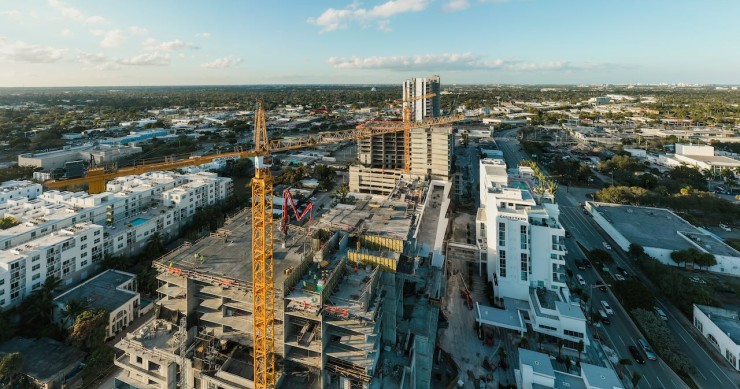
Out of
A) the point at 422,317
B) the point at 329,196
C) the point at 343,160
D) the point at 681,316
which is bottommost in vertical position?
the point at 681,316

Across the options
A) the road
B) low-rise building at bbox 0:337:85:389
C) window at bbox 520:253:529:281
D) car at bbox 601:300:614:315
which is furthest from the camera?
window at bbox 520:253:529:281

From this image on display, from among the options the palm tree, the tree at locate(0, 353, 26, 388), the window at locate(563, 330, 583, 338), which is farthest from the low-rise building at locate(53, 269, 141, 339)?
the window at locate(563, 330, 583, 338)

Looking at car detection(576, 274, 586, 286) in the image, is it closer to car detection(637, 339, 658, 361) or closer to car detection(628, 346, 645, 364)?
car detection(637, 339, 658, 361)

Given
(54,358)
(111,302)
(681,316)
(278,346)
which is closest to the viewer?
(278,346)

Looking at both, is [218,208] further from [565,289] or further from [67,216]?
[565,289]

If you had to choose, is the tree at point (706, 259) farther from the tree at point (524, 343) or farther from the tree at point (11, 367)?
the tree at point (11, 367)

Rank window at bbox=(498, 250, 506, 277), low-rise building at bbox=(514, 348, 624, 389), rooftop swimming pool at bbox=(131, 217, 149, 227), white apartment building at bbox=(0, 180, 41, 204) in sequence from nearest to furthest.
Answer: low-rise building at bbox=(514, 348, 624, 389) → window at bbox=(498, 250, 506, 277) → rooftop swimming pool at bbox=(131, 217, 149, 227) → white apartment building at bbox=(0, 180, 41, 204)

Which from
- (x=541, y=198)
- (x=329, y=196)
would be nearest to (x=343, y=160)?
(x=329, y=196)
